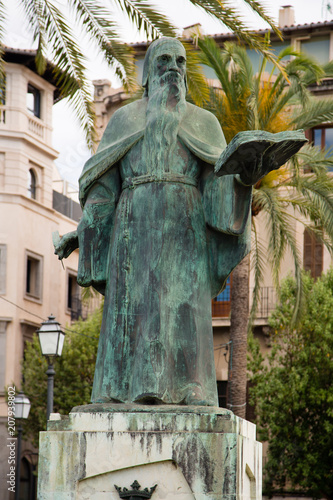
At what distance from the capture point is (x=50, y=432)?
5.97m

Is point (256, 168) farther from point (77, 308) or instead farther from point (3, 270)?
point (77, 308)

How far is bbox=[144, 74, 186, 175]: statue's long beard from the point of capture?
661 cm

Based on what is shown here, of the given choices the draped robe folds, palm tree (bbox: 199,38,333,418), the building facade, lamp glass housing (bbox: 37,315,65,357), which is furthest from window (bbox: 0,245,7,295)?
the draped robe folds

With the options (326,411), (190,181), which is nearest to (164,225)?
(190,181)

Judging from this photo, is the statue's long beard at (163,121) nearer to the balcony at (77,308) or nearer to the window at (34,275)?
the window at (34,275)

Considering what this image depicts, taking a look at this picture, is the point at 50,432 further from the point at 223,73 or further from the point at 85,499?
the point at 223,73

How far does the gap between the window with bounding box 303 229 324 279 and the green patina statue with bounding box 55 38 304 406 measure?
29.1 metres

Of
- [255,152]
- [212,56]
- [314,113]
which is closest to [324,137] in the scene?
[314,113]

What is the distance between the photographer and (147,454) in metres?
5.80

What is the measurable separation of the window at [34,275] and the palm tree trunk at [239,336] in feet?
75.8

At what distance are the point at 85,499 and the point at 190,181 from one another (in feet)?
6.78

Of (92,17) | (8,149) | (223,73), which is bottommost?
(92,17)

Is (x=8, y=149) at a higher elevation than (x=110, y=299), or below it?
higher

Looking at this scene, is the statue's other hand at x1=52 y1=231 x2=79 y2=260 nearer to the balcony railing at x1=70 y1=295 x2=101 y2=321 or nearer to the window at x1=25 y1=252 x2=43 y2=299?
the window at x1=25 y1=252 x2=43 y2=299
